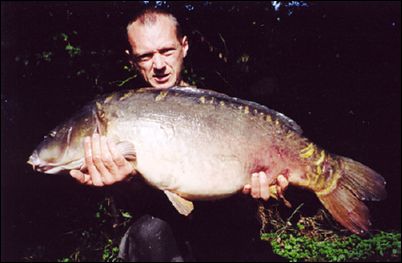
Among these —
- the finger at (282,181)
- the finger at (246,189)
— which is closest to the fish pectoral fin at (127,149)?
the finger at (246,189)

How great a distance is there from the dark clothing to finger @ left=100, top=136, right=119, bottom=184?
0.72 ft

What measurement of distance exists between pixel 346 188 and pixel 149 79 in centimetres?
131

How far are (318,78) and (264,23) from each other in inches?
35.2

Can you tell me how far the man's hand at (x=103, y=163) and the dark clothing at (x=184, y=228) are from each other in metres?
0.23

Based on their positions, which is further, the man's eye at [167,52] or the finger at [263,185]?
the man's eye at [167,52]

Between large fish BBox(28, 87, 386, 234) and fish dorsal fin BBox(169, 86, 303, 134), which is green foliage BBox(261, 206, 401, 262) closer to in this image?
large fish BBox(28, 87, 386, 234)

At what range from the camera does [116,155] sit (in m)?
1.90

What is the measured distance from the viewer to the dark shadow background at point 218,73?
13.8 feet

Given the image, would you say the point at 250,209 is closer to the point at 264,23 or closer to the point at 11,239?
the point at 264,23

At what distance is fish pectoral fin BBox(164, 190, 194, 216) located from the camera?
1.94 metres

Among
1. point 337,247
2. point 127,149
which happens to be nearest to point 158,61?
point 127,149

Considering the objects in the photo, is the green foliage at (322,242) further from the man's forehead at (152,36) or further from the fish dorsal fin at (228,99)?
the man's forehead at (152,36)

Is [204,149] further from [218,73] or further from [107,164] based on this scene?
[218,73]

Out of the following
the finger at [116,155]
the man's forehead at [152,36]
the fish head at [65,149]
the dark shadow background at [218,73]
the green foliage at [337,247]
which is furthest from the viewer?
the green foliage at [337,247]
